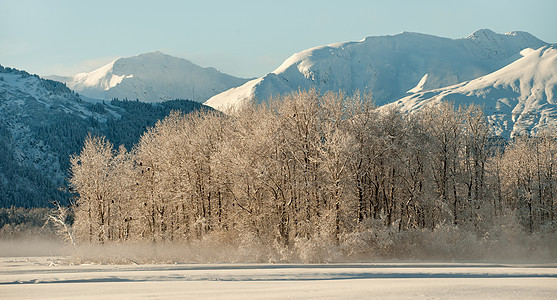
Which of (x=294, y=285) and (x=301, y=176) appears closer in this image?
(x=294, y=285)

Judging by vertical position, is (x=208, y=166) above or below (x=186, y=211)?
above

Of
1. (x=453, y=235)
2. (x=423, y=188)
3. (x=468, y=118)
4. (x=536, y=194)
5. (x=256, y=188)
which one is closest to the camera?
(x=453, y=235)

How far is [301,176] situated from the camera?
47031 mm

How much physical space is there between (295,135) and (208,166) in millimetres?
11133

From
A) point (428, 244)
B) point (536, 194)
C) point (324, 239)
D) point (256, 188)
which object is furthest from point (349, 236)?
point (536, 194)

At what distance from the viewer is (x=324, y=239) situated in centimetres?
4138

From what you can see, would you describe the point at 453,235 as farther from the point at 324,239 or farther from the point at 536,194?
the point at 536,194

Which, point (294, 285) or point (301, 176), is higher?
point (301, 176)

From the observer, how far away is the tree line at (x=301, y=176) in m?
46.4

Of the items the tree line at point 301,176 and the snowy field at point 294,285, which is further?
the tree line at point 301,176

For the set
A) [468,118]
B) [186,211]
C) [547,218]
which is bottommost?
[547,218]

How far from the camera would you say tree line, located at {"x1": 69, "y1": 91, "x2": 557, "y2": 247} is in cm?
4644

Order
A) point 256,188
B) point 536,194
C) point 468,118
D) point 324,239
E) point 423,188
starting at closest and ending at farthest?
1. point 324,239
2. point 256,188
3. point 423,188
4. point 468,118
5. point 536,194

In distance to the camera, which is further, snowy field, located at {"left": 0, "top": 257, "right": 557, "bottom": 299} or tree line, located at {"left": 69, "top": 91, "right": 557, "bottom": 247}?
tree line, located at {"left": 69, "top": 91, "right": 557, "bottom": 247}
